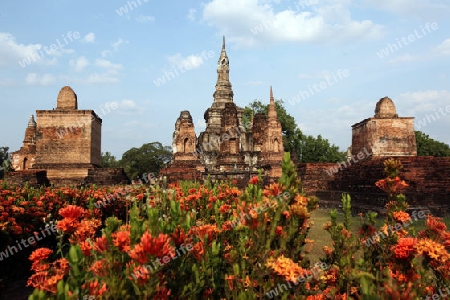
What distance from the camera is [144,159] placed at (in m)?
58.2

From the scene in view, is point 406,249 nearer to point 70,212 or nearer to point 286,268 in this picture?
point 286,268

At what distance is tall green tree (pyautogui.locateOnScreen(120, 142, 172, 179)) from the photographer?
57.6 metres

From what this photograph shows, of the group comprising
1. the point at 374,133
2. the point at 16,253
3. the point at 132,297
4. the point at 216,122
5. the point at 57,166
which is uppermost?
the point at 216,122

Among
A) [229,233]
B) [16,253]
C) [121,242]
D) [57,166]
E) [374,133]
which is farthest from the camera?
[374,133]

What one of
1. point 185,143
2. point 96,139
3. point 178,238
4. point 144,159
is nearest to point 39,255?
point 178,238

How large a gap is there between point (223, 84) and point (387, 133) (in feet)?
48.5

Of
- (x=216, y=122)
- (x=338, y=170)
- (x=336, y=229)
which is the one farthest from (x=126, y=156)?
(x=336, y=229)

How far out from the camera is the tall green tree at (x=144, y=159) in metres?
57.6

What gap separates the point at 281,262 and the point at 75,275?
0.80 metres

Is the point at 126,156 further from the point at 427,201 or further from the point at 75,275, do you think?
the point at 75,275

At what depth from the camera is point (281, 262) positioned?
1.49 metres

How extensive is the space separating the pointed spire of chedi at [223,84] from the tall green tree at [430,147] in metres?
25.4

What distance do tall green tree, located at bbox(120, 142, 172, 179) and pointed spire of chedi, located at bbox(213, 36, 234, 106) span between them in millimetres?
31772

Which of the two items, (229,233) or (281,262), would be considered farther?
(229,233)
